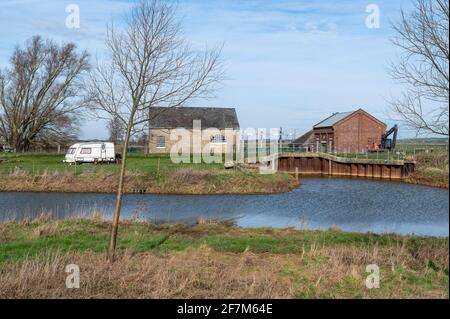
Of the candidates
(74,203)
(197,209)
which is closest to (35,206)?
(74,203)

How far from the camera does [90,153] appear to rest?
4503 centimetres

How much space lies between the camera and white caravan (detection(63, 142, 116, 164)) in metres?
44.3

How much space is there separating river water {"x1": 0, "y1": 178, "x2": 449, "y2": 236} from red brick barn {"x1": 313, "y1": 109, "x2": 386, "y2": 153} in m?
28.8

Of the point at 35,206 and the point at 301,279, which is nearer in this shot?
the point at 301,279

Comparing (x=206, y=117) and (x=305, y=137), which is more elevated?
(x=206, y=117)

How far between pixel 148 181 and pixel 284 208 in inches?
485

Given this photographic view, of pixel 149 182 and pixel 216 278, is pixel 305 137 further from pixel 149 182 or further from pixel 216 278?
pixel 216 278

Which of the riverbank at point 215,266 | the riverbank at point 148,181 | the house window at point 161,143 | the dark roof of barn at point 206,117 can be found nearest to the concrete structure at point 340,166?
the dark roof of barn at point 206,117

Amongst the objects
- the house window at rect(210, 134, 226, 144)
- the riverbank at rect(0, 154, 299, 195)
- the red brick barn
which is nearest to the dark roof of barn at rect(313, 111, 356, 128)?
the red brick barn

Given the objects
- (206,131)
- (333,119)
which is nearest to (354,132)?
(333,119)

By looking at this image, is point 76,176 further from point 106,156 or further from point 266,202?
point 266,202

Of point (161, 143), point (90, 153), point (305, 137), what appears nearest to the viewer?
point (90, 153)

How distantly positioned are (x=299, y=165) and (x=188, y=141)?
50.0 ft
